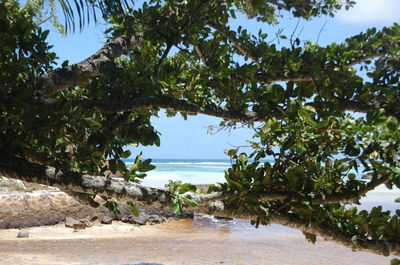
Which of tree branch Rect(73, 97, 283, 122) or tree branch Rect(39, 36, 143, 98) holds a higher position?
tree branch Rect(39, 36, 143, 98)

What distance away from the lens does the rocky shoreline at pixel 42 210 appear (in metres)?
9.21

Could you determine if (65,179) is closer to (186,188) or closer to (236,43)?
(186,188)

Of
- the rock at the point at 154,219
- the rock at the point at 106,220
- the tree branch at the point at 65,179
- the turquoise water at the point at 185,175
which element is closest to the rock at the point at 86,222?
the rock at the point at 106,220

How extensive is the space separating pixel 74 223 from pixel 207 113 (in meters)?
7.60

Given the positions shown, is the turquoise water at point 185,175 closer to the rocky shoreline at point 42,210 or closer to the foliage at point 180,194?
the rocky shoreline at point 42,210

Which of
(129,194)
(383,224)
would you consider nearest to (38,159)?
(129,194)

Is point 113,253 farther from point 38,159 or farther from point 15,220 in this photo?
point 38,159

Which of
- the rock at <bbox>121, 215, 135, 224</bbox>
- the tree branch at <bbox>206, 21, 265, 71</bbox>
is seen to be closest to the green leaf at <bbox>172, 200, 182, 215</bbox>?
the tree branch at <bbox>206, 21, 265, 71</bbox>

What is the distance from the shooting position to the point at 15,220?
9.29 m

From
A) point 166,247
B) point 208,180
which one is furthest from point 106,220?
point 208,180

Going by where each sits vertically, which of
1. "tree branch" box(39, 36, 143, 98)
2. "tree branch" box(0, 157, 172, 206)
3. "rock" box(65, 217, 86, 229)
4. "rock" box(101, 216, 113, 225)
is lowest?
"rock" box(65, 217, 86, 229)

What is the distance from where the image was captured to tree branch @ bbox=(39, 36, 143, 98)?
2581mm

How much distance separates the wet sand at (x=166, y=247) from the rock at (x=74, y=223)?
17 cm

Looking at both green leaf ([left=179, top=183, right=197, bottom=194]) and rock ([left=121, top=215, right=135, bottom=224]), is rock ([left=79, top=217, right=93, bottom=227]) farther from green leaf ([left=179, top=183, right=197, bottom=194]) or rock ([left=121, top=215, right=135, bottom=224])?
green leaf ([left=179, top=183, right=197, bottom=194])
